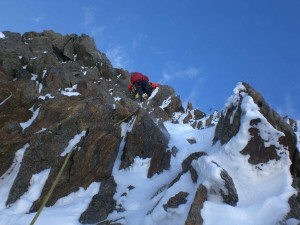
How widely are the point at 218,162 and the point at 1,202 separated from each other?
29.6 ft

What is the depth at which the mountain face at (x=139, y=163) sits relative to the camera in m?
10.3

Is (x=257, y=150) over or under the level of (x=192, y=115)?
under

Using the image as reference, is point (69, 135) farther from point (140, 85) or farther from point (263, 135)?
point (263, 135)

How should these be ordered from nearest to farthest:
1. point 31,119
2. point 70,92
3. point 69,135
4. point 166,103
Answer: point 69,135 < point 31,119 < point 70,92 < point 166,103

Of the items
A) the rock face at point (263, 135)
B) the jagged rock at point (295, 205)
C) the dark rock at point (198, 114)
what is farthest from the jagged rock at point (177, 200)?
the dark rock at point (198, 114)

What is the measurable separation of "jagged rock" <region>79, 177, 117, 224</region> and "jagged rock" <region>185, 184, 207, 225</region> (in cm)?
420

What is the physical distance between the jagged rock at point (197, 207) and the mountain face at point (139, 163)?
0.03 m

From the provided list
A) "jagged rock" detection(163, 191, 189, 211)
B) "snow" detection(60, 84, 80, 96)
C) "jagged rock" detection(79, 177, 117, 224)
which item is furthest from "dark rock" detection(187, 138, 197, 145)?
"snow" detection(60, 84, 80, 96)

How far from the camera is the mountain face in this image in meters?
10.3

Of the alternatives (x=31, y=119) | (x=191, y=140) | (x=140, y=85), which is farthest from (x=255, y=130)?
(x=31, y=119)

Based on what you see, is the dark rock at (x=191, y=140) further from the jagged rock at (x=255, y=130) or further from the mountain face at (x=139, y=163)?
the jagged rock at (x=255, y=130)

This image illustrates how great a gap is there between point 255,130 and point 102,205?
6.55 meters

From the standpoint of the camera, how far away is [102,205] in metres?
13.2

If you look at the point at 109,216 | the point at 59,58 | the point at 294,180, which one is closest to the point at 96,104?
the point at 109,216
